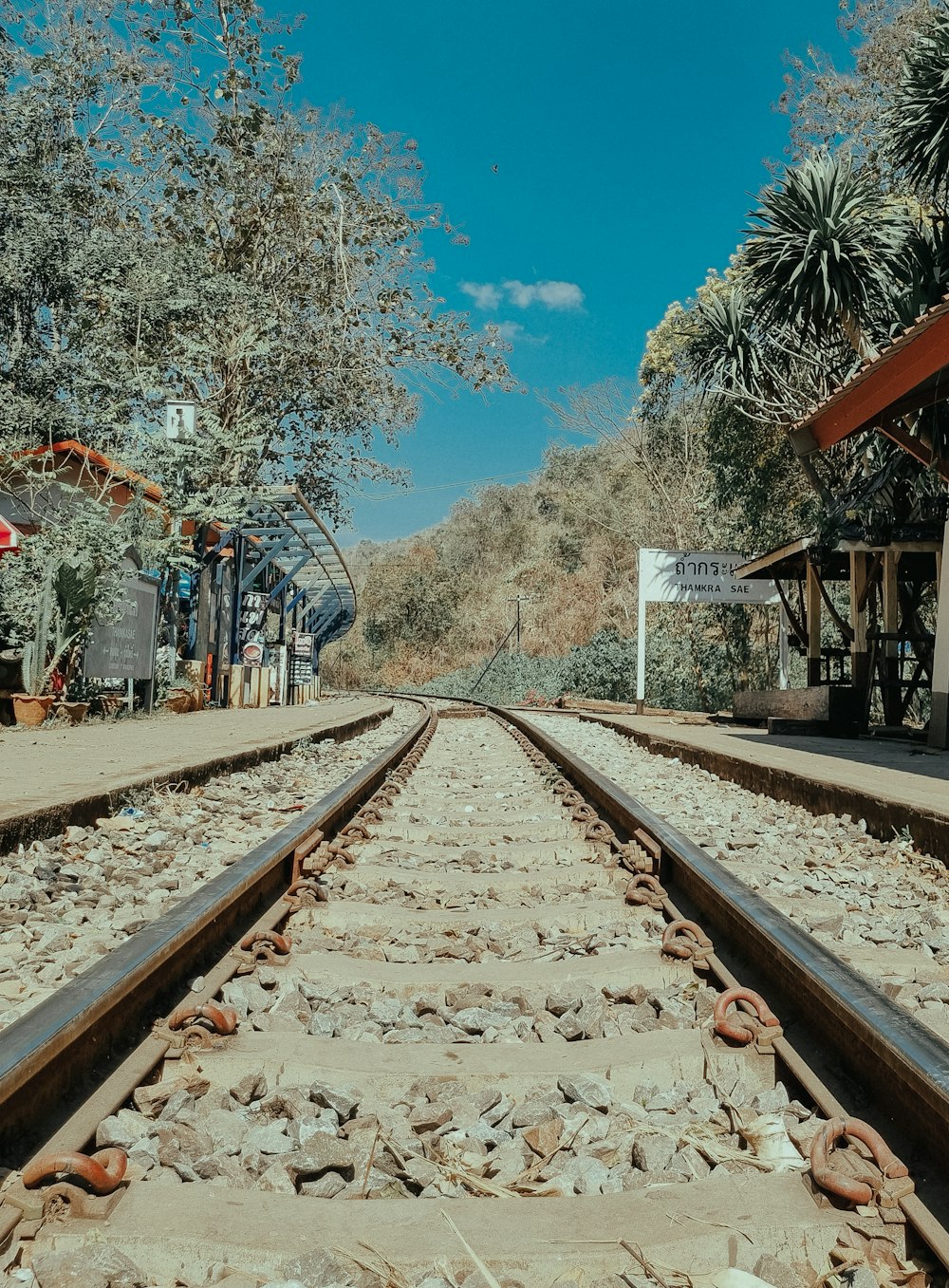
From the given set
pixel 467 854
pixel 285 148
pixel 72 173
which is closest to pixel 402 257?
pixel 285 148

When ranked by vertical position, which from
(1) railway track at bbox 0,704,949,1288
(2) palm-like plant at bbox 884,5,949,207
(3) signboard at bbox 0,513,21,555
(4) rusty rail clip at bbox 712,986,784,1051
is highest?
(2) palm-like plant at bbox 884,5,949,207

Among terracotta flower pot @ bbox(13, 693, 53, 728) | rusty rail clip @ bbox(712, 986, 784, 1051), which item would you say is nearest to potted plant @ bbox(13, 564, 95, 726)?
terracotta flower pot @ bbox(13, 693, 53, 728)

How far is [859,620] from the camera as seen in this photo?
41.0 feet

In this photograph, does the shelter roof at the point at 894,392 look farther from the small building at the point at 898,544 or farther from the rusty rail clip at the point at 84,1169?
the rusty rail clip at the point at 84,1169

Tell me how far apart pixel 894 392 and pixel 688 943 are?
6935 mm

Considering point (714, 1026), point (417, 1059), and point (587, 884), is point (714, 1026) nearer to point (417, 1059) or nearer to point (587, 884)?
point (417, 1059)

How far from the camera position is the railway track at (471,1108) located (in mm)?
1452

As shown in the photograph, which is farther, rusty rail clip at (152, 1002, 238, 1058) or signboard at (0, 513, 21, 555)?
signboard at (0, 513, 21, 555)

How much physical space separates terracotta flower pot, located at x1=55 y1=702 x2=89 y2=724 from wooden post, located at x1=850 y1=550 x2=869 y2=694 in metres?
8.82

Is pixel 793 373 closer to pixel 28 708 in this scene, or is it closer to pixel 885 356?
pixel 885 356

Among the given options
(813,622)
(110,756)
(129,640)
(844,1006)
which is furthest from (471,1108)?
(813,622)

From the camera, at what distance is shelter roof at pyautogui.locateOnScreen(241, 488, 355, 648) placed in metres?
20.0

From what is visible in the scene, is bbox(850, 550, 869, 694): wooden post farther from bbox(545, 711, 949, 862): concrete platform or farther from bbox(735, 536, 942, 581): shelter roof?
bbox(545, 711, 949, 862): concrete platform

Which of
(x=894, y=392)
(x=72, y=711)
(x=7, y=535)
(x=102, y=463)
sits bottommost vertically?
(x=72, y=711)
